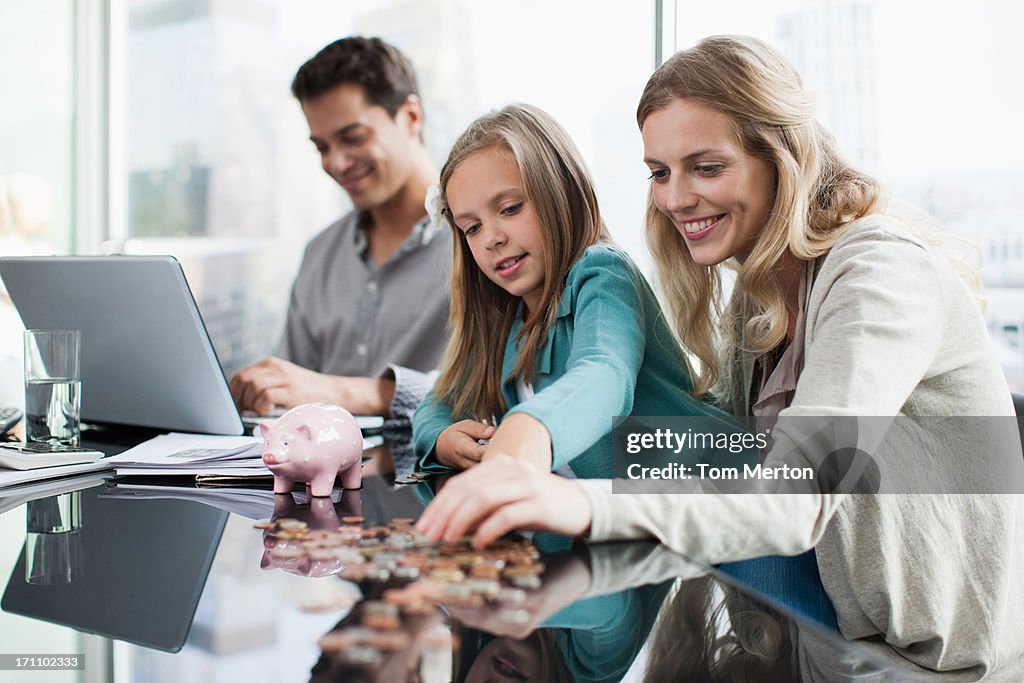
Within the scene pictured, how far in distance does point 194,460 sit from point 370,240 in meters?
1.16

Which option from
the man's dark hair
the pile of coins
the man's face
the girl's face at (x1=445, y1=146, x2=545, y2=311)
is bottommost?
the pile of coins

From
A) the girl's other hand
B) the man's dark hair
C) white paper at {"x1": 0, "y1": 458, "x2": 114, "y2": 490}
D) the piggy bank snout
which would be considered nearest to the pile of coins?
the piggy bank snout

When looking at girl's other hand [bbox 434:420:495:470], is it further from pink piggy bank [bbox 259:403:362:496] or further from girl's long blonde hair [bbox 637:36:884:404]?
girl's long blonde hair [bbox 637:36:884:404]

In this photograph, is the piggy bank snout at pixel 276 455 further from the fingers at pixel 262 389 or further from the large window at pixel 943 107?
the large window at pixel 943 107

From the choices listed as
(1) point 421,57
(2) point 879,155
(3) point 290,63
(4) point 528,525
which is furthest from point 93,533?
(3) point 290,63

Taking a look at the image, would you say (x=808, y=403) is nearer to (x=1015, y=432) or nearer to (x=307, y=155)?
(x=1015, y=432)

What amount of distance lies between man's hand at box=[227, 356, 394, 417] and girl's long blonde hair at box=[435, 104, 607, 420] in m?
0.28

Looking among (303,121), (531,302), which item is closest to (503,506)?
(531,302)

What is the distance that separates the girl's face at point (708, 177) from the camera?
1.12m

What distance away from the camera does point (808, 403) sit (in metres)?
0.85

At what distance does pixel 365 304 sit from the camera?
2.12 m

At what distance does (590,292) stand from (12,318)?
128 centimetres

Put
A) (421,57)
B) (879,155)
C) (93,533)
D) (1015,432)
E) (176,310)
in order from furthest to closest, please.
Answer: (421,57)
(879,155)
(176,310)
(1015,432)
(93,533)

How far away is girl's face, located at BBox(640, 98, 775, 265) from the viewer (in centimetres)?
112
